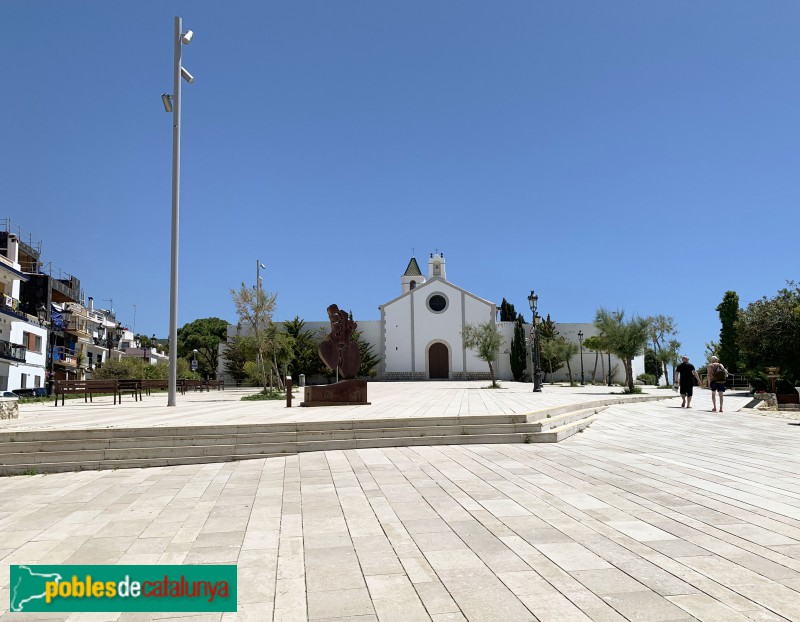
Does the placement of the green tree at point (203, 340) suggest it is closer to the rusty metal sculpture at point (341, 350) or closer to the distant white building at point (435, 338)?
the distant white building at point (435, 338)

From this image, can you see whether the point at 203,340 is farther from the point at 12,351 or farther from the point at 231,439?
the point at 231,439

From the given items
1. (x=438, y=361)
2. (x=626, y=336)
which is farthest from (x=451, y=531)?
(x=438, y=361)

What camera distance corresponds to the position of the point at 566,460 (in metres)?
7.91

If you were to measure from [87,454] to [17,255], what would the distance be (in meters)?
36.4

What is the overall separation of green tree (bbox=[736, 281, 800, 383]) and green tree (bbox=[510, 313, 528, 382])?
24158 millimetres

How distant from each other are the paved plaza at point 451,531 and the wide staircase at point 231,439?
0.35m

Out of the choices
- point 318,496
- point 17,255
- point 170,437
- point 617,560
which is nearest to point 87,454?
point 170,437

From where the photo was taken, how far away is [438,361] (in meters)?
50.0

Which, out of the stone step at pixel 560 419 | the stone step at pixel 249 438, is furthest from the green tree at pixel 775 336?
the stone step at pixel 249 438

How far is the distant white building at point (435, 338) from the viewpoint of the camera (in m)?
49.4

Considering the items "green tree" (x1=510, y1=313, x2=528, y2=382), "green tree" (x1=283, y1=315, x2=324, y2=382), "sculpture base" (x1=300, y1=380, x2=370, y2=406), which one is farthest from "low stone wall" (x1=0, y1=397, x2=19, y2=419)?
"green tree" (x1=510, y1=313, x2=528, y2=382)

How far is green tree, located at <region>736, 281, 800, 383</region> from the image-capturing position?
2397 cm

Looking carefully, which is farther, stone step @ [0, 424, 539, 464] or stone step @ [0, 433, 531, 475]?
stone step @ [0, 424, 539, 464]

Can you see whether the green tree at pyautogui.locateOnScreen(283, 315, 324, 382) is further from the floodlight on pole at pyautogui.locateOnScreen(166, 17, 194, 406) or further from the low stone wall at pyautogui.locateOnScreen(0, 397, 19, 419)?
the low stone wall at pyautogui.locateOnScreen(0, 397, 19, 419)
